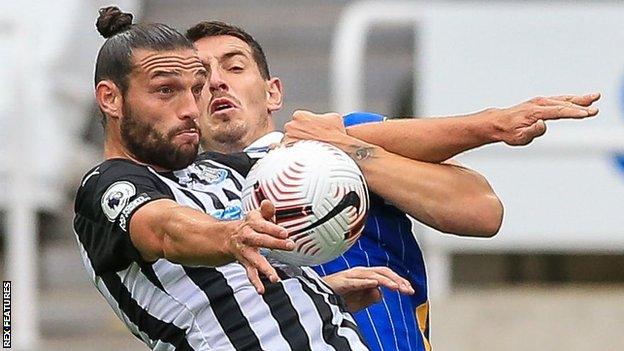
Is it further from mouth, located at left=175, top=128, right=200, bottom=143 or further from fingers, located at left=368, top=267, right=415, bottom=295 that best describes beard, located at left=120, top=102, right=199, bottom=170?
fingers, located at left=368, top=267, right=415, bottom=295

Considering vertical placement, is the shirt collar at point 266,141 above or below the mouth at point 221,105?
below

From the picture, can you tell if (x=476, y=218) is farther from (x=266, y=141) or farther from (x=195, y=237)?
(x=195, y=237)

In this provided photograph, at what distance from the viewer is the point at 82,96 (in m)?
9.77

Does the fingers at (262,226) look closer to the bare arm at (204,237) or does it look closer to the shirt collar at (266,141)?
the bare arm at (204,237)

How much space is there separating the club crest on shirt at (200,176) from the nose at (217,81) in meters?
0.41

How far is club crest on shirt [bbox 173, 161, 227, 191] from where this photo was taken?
178 inches

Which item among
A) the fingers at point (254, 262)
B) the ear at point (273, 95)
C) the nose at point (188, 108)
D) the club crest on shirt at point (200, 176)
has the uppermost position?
the nose at point (188, 108)

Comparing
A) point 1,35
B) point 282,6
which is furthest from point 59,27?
point 282,6

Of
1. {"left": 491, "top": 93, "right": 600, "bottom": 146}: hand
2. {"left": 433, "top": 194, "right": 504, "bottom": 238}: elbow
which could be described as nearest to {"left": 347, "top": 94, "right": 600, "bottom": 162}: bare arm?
{"left": 491, "top": 93, "right": 600, "bottom": 146}: hand

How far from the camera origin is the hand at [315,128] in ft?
15.9

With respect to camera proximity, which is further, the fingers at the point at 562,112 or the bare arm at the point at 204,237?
the fingers at the point at 562,112

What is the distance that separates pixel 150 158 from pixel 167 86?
192 millimetres

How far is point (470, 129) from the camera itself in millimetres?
4668

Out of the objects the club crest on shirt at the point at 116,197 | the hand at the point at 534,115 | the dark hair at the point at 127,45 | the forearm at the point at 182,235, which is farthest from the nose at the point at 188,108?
the hand at the point at 534,115
